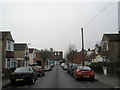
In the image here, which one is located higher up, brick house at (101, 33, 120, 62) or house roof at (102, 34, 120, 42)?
Answer: house roof at (102, 34, 120, 42)

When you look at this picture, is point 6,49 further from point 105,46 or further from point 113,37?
point 113,37

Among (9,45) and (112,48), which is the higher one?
(9,45)

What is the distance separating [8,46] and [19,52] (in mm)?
17436

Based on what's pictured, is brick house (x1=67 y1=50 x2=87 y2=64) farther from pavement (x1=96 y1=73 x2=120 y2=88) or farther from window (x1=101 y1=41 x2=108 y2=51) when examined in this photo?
pavement (x1=96 y1=73 x2=120 y2=88)

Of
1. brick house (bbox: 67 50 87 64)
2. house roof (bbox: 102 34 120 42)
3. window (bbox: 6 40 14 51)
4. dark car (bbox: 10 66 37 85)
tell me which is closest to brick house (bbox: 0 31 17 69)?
window (bbox: 6 40 14 51)

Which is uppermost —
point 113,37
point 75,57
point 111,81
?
point 113,37

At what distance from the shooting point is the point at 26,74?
531 inches

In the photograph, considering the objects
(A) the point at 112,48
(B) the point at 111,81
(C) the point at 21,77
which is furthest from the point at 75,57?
(C) the point at 21,77

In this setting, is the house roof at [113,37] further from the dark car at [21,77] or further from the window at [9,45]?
the dark car at [21,77]

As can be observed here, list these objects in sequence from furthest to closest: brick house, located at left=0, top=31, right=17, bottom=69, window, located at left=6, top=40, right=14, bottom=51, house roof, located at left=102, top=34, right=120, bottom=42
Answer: house roof, located at left=102, top=34, right=120, bottom=42 < window, located at left=6, top=40, right=14, bottom=51 < brick house, located at left=0, top=31, right=17, bottom=69

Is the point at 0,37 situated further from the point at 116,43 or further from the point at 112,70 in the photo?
the point at 116,43

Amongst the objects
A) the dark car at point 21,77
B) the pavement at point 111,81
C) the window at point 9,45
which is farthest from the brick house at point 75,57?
the dark car at point 21,77

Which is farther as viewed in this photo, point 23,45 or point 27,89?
point 23,45

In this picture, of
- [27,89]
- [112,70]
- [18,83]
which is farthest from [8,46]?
[27,89]
